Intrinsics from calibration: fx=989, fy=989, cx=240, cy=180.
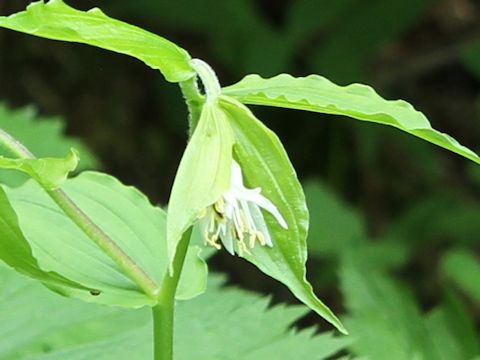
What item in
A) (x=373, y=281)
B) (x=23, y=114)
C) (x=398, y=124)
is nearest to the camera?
(x=398, y=124)

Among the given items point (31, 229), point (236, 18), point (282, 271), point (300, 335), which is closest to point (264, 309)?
point (300, 335)

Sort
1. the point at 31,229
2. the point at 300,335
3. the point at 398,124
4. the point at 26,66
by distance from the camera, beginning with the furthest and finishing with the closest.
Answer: the point at 26,66 < the point at 300,335 < the point at 31,229 < the point at 398,124

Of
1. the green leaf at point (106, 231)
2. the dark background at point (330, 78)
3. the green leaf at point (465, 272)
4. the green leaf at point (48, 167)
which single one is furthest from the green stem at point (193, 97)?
the dark background at point (330, 78)

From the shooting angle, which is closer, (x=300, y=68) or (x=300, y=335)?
(x=300, y=335)

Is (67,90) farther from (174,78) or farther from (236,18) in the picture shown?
(174,78)

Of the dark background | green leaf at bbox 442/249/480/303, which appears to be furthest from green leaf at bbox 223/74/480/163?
the dark background

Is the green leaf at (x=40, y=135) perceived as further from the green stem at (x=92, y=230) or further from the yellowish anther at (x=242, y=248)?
the yellowish anther at (x=242, y=248)

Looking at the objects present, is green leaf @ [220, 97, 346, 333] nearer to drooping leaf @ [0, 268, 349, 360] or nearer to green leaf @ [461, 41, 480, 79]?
drooping leaf @ [0, 268, 349, 360]
